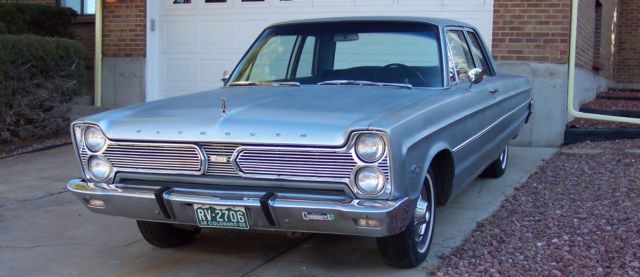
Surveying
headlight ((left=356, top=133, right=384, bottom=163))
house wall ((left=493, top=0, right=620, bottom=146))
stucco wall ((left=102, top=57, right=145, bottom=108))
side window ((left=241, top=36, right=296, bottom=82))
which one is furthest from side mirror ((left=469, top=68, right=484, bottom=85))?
stucco wall ((left=102, top=57, right=145, bottom=108))

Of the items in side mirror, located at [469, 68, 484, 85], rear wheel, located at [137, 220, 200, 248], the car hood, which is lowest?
rear wheel, located at [137, 220, 200, 248]

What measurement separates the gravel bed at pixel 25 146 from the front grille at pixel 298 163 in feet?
18.7

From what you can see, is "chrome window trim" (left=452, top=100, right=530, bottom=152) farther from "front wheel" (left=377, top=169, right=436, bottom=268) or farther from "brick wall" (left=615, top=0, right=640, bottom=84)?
"brick wall" (left=615, top=0, right=640, bottom=84)

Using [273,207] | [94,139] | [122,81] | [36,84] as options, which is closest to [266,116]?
[273,207]

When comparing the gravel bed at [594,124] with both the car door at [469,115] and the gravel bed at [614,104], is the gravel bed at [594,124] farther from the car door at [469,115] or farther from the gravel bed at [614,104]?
the car door at [469,115]

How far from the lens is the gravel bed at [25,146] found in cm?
849

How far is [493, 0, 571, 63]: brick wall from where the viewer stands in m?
8.72

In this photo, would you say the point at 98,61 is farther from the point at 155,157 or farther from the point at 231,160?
the point at 231,160

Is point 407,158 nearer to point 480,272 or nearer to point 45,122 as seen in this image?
point 480,272

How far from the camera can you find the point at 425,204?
431cm

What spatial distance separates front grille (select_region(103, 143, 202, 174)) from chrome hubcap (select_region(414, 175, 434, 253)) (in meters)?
1.36

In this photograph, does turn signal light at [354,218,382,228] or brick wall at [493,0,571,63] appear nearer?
turn signal light at [354,218,382,228]

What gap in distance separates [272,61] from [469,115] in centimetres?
160

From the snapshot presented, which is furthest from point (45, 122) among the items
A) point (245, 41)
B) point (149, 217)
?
point (149, 217)
